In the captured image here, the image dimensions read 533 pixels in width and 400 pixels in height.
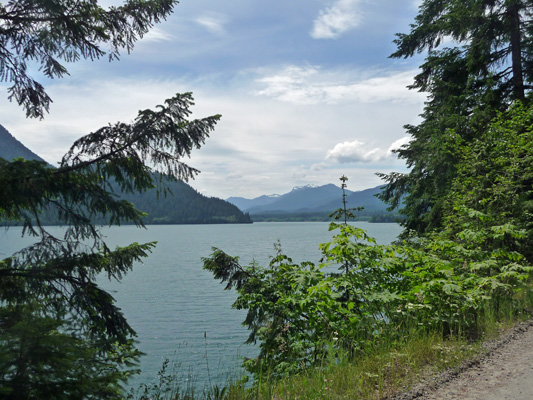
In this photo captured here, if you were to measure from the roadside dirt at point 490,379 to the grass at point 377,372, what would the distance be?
13 cm

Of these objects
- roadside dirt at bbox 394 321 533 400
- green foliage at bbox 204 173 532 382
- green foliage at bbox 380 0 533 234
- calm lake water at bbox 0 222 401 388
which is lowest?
calm lake water at bbox 0 222 401 388

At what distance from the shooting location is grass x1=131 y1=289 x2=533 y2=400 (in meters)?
3.91

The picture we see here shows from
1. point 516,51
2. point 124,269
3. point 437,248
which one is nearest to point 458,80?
point 516,51

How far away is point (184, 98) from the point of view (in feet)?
19.9

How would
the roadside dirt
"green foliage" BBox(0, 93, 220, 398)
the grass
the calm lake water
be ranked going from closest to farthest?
the roadside dirt, the grass, "green foliage" BBox(0, 93, 220, 398), the calm lake water

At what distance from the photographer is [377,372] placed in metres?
4.24

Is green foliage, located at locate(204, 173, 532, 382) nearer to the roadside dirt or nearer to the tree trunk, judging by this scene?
the roadside dirt

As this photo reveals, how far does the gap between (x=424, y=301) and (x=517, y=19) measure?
49.3ft

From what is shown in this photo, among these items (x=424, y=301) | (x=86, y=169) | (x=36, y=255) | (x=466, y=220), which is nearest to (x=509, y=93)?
(x=466, y=220)

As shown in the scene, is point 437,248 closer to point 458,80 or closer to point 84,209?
point 84,209

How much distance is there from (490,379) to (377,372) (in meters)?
1.30

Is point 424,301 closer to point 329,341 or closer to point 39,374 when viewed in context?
point 329,341

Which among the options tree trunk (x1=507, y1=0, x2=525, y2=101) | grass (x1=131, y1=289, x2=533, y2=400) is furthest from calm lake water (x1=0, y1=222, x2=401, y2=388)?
tree trunk (x1=507, y1=0, x2=525, y2=101)

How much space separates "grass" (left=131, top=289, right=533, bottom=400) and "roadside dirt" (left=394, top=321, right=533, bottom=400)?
127mm
